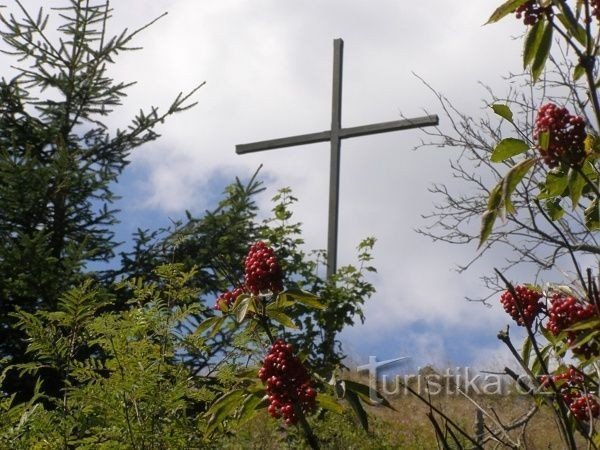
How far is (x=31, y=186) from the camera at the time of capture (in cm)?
657

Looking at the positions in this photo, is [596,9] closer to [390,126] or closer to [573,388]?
[573,388]

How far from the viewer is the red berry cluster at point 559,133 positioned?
3.94ft

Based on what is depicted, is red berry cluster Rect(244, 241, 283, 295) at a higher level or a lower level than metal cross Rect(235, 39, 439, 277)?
lower

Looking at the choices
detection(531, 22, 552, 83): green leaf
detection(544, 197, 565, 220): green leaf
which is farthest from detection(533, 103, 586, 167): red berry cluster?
detection(544, 197, 565, 220): green leaf

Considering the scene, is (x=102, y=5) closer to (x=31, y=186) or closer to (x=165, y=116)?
(x=165, y=116)

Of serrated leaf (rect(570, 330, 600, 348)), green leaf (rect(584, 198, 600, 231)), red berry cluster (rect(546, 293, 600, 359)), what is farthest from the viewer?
green leaf (rect(584, 198, 600, 231))

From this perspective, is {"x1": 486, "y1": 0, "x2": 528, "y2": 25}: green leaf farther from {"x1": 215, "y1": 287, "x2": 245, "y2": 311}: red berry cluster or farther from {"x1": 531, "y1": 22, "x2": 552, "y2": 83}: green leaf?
{"x1": 215, "y1": 287, "x2": 245, "y2": 311}: red berry cluster

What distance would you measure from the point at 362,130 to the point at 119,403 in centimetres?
624

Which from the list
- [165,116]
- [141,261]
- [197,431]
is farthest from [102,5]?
[197,431]

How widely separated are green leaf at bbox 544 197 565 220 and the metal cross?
19.2ft

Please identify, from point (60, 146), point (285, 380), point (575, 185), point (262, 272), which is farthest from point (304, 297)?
point (60, 146)

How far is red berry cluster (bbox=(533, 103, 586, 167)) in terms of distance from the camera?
3.94 feet

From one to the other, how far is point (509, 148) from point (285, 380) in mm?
595

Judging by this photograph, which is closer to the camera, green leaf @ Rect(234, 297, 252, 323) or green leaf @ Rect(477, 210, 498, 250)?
green leaf @ Rect(477, 210, 498, 250)
